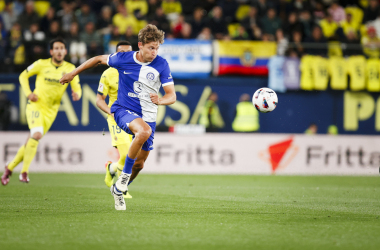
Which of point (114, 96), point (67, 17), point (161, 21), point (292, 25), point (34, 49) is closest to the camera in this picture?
point (114, 96)

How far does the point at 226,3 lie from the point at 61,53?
931 centimetres

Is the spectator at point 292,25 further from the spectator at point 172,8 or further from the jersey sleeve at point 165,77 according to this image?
the jersey sleeve at point 165,77

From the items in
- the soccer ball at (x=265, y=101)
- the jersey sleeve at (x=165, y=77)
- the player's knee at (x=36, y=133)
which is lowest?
the player's knee at (x=36, y=133)

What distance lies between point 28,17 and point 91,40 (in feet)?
7.25

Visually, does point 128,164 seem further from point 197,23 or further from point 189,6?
point 189,6

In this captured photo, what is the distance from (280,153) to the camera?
1450cm

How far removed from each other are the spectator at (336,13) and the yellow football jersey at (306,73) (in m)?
2.99

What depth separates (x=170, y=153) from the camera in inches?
562

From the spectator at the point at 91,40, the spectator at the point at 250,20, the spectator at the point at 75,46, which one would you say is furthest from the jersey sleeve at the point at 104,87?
the spectator at the point at 250,20

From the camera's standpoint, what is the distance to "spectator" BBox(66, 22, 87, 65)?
49.7 ft

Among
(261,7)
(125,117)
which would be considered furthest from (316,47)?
(125,117)

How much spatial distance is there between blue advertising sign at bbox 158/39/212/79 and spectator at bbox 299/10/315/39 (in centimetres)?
341

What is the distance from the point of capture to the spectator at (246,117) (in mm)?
15766

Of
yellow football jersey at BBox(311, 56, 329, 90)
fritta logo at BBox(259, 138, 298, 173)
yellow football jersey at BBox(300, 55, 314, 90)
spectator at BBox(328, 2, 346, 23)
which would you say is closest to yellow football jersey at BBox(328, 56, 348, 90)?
yellow football jersey at BBox(311, 56, 329, 90)
